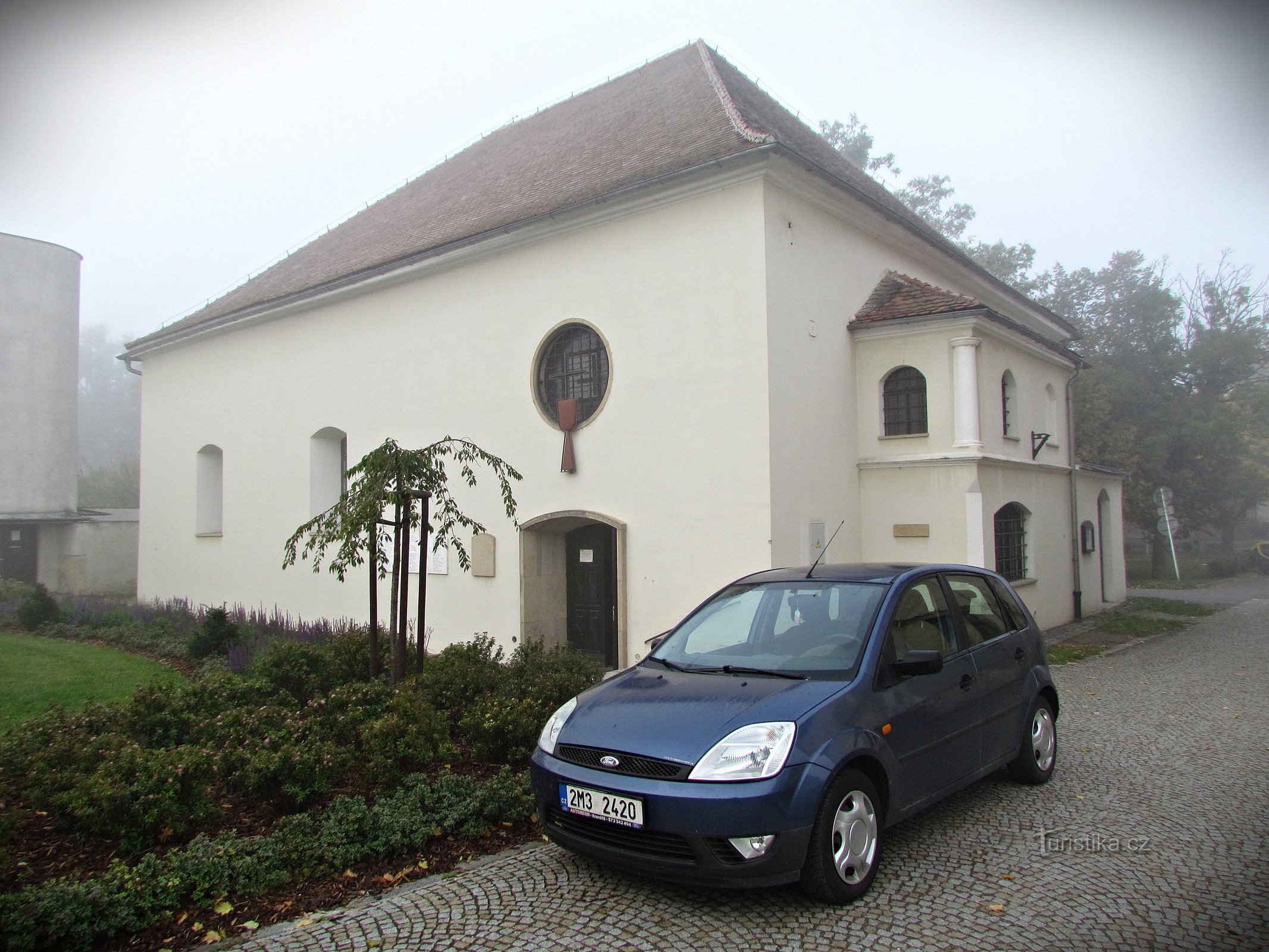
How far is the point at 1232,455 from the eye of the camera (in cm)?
3331

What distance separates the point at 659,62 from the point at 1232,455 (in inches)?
1132

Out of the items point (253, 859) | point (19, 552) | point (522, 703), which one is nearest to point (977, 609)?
point (522, 703)

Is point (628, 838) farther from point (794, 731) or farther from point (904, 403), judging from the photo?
point (904, 403)

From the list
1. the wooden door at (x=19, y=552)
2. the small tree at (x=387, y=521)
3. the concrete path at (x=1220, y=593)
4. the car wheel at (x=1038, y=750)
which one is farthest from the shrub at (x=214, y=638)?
the concrete path at (x=1220, y=593)

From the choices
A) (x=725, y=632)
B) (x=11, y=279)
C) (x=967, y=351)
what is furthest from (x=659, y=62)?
(x=11, y=279)

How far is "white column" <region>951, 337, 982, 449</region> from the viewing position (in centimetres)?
1196

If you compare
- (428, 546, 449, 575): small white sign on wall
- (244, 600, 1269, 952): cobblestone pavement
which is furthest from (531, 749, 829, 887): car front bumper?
(428, 546, 449, 575): small white sign on wall

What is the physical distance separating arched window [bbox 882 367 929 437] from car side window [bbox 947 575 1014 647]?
6.71 meters

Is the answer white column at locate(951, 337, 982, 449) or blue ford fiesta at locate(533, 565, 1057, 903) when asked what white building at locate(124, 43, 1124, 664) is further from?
blue ford fiesta at locate(533, 565, 1057, 903)

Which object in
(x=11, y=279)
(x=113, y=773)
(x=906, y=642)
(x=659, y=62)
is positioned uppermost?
(x=659, y=62)

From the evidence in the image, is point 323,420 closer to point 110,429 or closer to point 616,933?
point 616,933

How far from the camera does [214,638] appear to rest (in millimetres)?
12453

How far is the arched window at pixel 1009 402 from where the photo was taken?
13727 millimetres

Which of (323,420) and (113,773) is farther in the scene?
(323,420)
